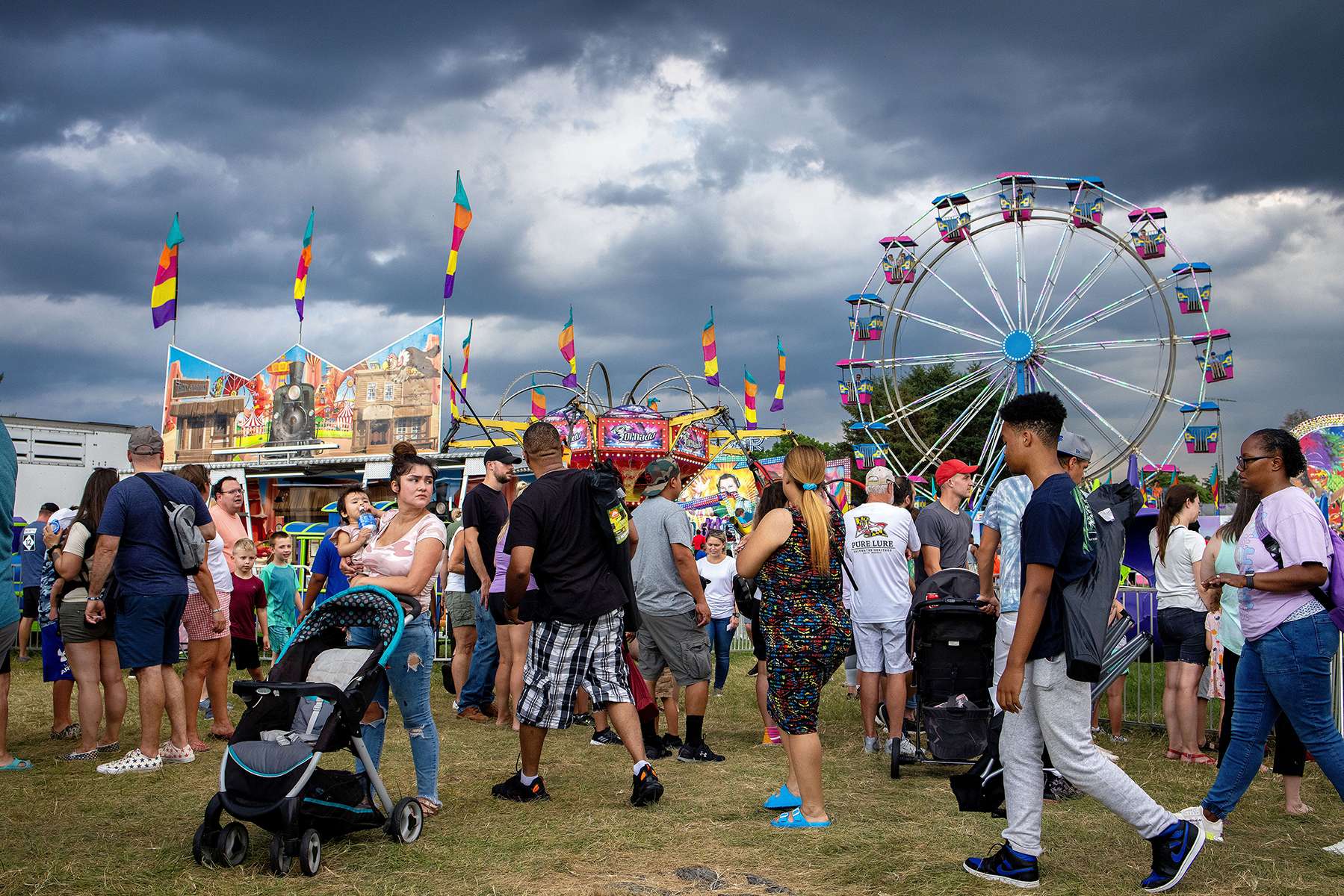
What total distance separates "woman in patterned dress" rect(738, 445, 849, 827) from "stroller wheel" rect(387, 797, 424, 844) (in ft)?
5.54

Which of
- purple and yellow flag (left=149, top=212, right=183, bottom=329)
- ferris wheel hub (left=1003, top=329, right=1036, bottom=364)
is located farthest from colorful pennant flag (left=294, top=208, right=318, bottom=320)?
ferris wheel hub (left=1003, top=329, right=1036, bottom=364)

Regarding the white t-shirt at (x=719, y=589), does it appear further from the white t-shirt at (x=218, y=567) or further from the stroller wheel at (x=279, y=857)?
the stroller wheel at (x=279, y=857)

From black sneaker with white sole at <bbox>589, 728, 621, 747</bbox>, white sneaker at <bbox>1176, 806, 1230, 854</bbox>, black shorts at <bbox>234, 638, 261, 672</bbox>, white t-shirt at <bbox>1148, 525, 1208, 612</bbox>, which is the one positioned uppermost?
white t-shirt at <bbox>1148, 525, 1208, 612</bbox>

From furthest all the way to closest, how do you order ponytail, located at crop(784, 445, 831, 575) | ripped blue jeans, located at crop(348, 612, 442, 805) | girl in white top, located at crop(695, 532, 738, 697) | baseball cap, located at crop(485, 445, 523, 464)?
girl in white top, located at crop(695, 532, 738, 697), baseball cap, located at crop(485, 445, 523, 464), ponytail, located at crop(784, 445, 831, 575), ripped blue jeans, located at crop(348, 612, 442, 805)

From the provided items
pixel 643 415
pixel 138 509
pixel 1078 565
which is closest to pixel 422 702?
pixel 138 509

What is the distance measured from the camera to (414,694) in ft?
15.6

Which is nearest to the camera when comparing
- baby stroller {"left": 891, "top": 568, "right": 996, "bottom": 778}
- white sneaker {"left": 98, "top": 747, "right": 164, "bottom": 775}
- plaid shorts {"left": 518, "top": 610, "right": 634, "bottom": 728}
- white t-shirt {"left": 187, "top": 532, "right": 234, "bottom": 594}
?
plaid shorts {"left": 518, "top": 610, "right": 634, "bottom": 728}

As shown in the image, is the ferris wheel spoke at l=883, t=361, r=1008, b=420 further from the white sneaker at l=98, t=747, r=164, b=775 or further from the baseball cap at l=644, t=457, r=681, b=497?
the white sneaker at l=98, t=747, r=164, b=775

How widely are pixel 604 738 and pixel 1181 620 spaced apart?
13.1ft

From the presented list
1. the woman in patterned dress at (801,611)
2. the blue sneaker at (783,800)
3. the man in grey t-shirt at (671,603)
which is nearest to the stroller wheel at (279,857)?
the woman in patterned dress at (801,611)

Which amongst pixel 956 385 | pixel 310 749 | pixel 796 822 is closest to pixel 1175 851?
pixel 796 822

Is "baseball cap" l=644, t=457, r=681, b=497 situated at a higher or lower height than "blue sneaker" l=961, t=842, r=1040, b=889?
higher

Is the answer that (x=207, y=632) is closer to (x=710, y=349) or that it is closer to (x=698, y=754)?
(x=698, y=754)

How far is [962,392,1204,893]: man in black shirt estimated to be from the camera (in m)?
3.71
